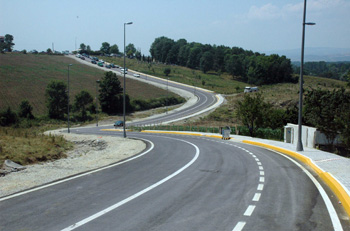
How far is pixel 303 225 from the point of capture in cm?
761

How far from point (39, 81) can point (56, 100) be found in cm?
3010

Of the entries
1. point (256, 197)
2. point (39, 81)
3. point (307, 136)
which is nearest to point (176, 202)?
point (256, 197)

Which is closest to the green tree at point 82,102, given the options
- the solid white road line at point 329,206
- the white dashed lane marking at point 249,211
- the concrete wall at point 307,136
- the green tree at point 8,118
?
the green tree at point 8,118

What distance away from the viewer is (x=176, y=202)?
9.57 metres

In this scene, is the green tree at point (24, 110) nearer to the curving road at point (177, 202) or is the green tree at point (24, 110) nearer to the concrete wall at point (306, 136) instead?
the concrete wall at point (306, 136)

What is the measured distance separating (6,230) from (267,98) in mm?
86332

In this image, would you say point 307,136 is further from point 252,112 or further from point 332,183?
point 252,112

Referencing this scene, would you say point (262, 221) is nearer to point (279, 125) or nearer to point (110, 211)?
point (110, 211)

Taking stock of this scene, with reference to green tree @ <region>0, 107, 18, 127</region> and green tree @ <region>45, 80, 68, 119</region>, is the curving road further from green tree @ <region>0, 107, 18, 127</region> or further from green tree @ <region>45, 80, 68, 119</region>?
green tree @ <region>45, 80, 68, 119</region>

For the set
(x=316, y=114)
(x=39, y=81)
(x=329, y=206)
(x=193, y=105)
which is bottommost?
(x=329, y=206)

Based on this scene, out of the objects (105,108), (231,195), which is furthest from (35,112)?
(231,195)

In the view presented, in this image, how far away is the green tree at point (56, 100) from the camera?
8075 cm

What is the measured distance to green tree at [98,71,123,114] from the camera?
3595 inches

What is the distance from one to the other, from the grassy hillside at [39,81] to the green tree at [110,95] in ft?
26.2
